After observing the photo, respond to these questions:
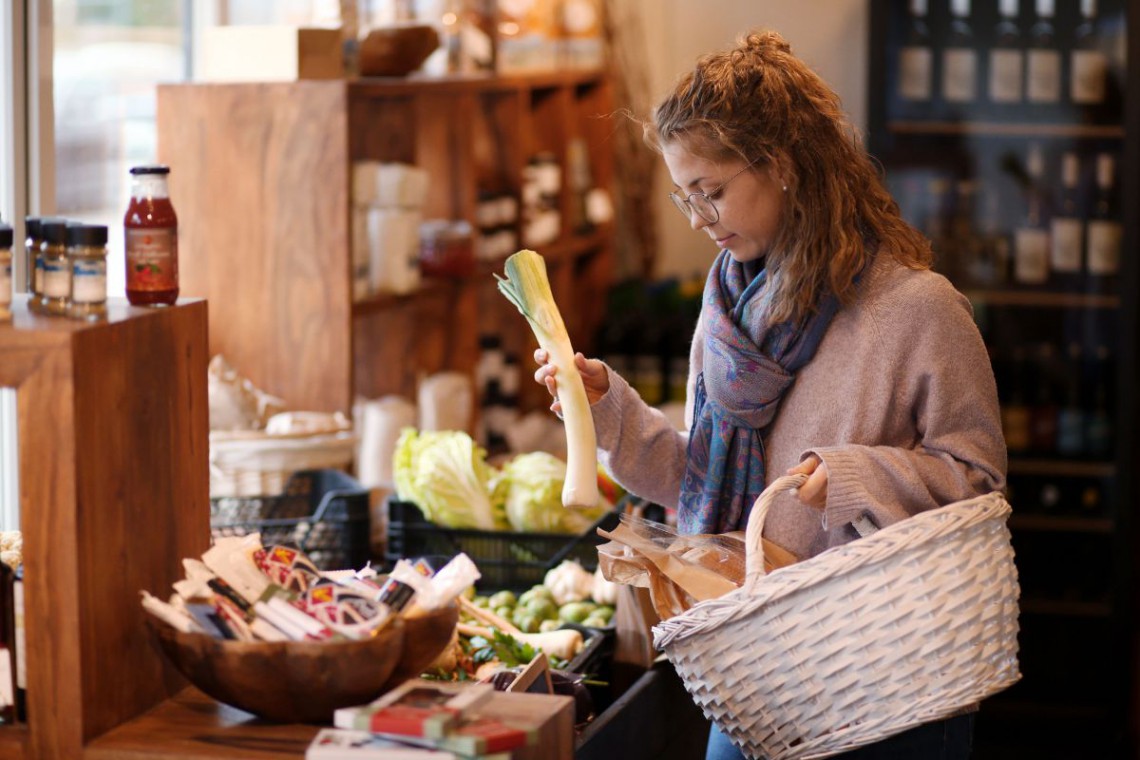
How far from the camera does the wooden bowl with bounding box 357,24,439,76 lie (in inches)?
137

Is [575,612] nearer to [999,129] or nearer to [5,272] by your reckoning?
[5,272]

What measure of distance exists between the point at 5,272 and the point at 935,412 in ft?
3.85

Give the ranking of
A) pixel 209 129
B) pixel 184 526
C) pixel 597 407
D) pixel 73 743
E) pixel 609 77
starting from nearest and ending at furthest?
pixel 73 743, pixel 184 526, pixel 597 407, pixel 209 129, pixel 609 77

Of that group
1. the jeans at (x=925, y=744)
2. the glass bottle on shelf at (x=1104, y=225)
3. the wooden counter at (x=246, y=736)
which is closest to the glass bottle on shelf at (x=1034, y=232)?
the glass bottle on shelf at (x=1104, y=225)

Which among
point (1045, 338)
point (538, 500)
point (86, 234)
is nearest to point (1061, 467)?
point (1045, 338)

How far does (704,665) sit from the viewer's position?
1.79m

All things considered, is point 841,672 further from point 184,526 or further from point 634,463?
point 184,526

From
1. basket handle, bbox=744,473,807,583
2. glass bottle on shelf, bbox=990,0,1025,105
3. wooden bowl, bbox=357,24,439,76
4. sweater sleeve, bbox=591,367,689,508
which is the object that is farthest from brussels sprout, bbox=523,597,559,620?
glass bottle on shelf, bbox=990,0,1025,105

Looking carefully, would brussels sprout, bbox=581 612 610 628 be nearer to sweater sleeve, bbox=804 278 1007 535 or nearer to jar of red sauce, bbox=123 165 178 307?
sweater sleeve, bbox=804 278 1007 535

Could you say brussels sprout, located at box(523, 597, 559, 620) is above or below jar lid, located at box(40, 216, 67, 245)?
below

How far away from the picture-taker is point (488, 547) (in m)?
2.88

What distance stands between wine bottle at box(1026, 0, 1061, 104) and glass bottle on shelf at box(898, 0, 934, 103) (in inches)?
12.3

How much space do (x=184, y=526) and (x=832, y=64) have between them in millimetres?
3990

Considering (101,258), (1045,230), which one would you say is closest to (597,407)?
(101,258)
